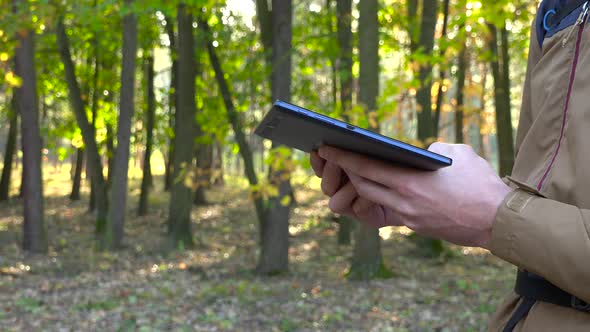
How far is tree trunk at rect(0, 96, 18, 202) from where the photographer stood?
20.8 metres

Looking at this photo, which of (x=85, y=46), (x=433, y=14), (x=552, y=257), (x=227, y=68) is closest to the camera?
(x=552, y=257)

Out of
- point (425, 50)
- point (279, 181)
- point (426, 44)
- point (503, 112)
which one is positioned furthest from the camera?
point (503, 112)

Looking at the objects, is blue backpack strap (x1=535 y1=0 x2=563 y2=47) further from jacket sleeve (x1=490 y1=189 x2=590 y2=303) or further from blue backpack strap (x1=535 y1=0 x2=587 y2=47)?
jacket sleeve (x1=490 y1=189 x2=590 y2=303)

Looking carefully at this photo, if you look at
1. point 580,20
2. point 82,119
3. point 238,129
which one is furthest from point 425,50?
point 580,20

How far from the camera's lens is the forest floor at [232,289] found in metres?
7.73

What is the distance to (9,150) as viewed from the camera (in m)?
22.0

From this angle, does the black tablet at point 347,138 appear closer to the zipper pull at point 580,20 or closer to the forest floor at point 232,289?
the zipper pull at point 580,20

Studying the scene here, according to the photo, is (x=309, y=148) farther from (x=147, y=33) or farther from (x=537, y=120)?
(x=147, y=33)

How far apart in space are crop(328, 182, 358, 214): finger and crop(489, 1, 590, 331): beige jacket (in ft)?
1.29

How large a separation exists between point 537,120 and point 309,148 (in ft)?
1.65

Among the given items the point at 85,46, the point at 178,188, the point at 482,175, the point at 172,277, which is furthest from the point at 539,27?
the point at 85,46

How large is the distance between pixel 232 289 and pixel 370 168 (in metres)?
8.59

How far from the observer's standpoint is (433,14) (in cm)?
1150

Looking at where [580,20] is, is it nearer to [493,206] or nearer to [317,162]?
[493,206]
